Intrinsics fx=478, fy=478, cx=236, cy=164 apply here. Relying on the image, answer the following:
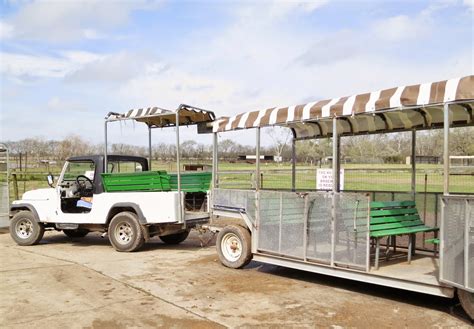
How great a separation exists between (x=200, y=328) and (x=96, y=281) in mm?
2710

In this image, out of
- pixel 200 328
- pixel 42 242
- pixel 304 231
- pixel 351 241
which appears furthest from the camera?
pixel 42 242

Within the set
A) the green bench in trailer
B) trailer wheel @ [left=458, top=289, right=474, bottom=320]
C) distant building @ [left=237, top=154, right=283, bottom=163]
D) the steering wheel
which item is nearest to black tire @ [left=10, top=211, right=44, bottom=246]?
the steering wheel

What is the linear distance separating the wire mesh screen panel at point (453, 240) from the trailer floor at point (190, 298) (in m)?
0.56

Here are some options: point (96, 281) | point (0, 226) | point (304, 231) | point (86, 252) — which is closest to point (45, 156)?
point (0, 226)

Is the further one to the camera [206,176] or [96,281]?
[206,176]

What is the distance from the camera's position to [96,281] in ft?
23.6

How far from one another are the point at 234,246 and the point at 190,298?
1939mm

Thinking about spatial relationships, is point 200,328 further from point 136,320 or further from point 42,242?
point 42,242

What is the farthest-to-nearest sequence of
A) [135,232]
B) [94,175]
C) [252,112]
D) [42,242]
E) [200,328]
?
[42,242] → [94,175] → [135,232] → [252,112] → [200,328]

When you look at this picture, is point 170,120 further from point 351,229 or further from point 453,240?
point 453,240

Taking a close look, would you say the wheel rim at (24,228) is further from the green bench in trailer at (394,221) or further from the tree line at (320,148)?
the green bench in trailer at (394,221)

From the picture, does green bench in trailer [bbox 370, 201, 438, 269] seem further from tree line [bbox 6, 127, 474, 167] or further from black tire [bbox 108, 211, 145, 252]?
black tire [bbox 108, 211, 145, 252]

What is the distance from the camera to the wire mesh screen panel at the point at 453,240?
16.8 feet

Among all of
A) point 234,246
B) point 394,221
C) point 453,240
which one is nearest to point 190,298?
point 234,246
